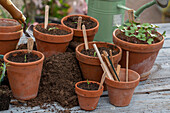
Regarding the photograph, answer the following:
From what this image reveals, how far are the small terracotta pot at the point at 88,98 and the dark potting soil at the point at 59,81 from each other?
0.07 meters

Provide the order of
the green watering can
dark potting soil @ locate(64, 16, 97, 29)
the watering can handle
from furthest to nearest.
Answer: the green watering can < dark potting soil @ locate(64, 16, 97, 29) < the watering can handle

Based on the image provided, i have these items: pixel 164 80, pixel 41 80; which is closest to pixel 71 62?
pixel 41 80

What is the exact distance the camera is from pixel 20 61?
5.25 feet

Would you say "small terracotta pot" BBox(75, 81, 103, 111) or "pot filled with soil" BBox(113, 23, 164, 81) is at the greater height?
"pot filled with soil" BBox(113, 23, 164, 81)

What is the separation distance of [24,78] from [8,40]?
0.45 m

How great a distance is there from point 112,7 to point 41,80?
3.33 ft

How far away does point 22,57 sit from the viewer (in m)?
1.66

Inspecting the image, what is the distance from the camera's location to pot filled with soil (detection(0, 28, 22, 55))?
1871mm

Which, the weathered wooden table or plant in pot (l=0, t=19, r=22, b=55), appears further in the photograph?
plant in pot (l=0, t=19, r=22, b=55)

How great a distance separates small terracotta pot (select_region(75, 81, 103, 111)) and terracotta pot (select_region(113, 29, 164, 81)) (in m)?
0.47

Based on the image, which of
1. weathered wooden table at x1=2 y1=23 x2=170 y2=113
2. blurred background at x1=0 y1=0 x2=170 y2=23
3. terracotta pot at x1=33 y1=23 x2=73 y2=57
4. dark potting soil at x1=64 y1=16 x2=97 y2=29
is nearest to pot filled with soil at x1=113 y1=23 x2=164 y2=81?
weathered wooden table at x1=2 y1=23 x2=170 y2=113

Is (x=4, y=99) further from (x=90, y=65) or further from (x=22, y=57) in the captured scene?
(x=90, y=65)

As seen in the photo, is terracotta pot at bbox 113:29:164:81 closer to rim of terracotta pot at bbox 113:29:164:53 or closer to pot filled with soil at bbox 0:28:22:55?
rim of terracotta pot at bbox 113:29:164:53

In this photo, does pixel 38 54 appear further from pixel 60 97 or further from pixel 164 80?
pixel 164 80
